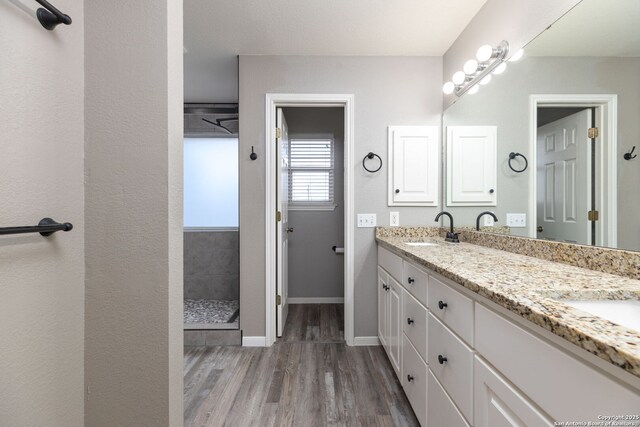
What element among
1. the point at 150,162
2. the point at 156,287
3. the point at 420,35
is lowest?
the point at 156,287

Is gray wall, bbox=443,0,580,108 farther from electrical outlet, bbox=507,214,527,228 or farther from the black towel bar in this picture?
the black towel bar

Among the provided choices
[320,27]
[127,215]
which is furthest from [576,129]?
[127,215]

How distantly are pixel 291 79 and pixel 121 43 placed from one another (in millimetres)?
1617

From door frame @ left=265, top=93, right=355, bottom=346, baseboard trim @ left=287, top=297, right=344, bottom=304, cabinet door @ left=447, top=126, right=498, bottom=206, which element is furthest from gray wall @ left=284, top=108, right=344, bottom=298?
cabinet door @ left=447, top=126, right=498, bottom=206

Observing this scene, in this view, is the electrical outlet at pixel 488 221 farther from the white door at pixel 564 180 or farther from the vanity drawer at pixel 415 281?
the vanity drawer at pixel 415 281

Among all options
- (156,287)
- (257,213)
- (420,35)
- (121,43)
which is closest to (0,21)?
(121,43)

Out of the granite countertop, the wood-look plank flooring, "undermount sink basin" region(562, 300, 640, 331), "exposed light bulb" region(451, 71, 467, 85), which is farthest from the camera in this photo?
"exposed light bulb" region(451, 71, 467, 85)

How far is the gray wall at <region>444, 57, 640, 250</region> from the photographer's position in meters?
1.02

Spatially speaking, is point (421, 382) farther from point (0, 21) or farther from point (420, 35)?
point (420, 35)

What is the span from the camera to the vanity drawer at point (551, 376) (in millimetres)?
497

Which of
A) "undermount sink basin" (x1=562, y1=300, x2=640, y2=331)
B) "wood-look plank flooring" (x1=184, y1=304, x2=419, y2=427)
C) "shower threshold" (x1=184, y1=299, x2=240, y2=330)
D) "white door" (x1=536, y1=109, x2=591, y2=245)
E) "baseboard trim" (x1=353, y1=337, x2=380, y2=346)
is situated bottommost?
"wood-look plank flooring" (x1=184, y1=304, x2=419, y2=427)

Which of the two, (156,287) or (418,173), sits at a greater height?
(418,173)

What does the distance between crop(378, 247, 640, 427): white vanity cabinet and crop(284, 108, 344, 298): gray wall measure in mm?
1923

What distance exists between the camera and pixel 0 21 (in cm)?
71
